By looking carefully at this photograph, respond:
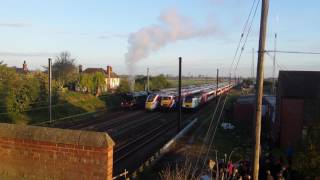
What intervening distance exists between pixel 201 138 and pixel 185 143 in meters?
2.83

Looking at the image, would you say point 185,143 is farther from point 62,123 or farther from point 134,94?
point 134,94

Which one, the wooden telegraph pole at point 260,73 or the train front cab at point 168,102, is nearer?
the wooden telegraph pole at point 260,73

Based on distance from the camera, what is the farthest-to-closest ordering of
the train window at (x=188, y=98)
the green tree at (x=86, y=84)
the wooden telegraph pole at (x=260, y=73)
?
the green tree at (x=86, y=84)
the train window at (x=188, y=98)
the wooden telegraph pole at (x=260, y=73)

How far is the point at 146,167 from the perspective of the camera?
20750mm

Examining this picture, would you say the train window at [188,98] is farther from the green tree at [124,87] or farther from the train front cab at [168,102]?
the green tree at [124,87]

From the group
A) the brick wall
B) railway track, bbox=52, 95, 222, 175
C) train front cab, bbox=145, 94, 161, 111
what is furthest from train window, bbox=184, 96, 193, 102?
the brick wall

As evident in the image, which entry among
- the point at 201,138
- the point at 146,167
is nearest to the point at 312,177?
the point at 146,167

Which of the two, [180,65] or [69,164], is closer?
[69,164]

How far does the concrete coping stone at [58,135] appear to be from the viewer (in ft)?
21.3

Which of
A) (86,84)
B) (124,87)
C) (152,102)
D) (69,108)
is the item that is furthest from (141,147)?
(124,87)

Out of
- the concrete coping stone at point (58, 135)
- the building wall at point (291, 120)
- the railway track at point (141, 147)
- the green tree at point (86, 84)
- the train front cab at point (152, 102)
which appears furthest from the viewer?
the green tree at point (86, 84)

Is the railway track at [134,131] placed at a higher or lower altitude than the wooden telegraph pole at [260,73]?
lower

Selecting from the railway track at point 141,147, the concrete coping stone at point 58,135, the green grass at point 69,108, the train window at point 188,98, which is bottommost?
the railway track at point 141,147

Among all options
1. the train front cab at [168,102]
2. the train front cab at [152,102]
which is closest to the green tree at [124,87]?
the train front cab at [152,102]
